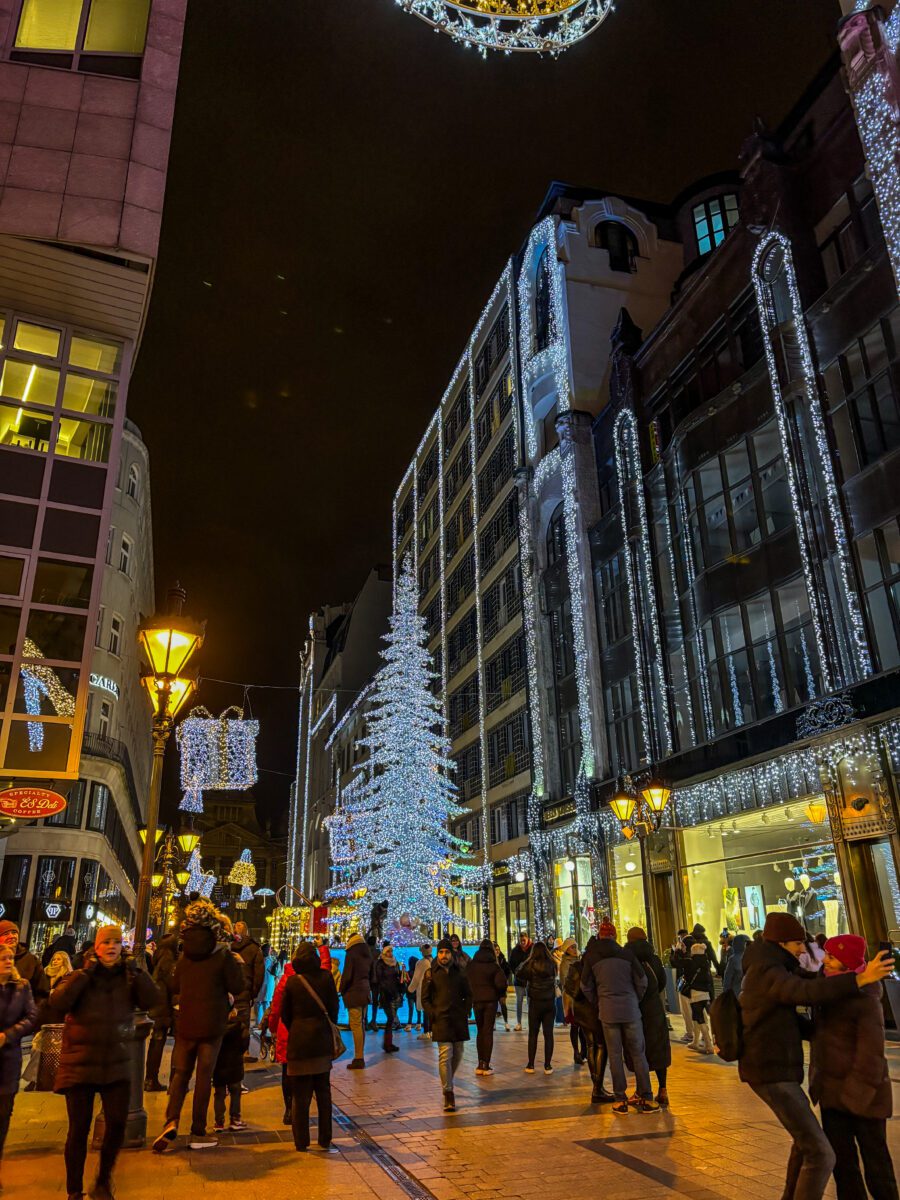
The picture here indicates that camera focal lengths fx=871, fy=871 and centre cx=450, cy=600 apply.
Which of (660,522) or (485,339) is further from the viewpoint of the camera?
(485,339)

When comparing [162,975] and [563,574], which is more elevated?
[563,574]

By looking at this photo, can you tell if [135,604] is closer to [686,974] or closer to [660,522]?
[660,522]

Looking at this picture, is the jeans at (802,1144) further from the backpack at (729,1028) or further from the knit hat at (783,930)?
the knit hat at (783,930)

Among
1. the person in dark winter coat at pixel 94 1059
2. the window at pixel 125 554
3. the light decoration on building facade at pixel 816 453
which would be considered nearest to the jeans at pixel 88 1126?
the person in dark winter coat at pixel 94 1059

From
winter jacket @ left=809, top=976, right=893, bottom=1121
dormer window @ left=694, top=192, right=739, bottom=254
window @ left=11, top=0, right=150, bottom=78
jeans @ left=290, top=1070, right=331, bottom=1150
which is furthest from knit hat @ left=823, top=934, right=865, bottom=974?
dormer window @ left=694, top=192, right=739, bottom=254

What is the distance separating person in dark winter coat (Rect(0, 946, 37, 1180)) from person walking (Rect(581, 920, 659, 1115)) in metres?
5.92

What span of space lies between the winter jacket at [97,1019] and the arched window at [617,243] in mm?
35377

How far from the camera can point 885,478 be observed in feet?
57.3

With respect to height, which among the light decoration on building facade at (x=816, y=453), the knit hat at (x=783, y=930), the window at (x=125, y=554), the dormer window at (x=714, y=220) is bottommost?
the knit hat at (x=783, y=930)

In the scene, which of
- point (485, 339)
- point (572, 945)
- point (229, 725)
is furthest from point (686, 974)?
point (485, 339)

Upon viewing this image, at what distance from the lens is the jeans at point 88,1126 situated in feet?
19.7

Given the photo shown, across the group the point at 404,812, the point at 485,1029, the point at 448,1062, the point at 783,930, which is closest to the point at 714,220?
the point at 404,812

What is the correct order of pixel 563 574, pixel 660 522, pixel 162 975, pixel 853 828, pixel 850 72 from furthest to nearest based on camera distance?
pixel 563 574
pixel 660 522
pixel 850 72
pixel 853 828
pixel 162 975

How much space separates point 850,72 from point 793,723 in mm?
14085
